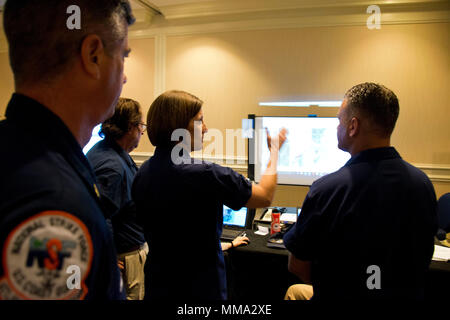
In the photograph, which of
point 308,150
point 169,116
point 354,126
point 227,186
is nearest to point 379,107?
point 354,126

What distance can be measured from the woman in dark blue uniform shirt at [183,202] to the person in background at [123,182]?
0.34m

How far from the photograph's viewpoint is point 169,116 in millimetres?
1252

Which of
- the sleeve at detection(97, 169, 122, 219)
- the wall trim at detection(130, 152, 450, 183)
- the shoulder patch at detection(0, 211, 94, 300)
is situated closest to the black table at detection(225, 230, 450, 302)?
the sleeve at detection(97, 169, 122, 219)

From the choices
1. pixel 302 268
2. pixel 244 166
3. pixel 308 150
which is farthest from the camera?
pixel 244 166

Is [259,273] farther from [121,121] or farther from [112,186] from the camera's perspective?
[121,121]

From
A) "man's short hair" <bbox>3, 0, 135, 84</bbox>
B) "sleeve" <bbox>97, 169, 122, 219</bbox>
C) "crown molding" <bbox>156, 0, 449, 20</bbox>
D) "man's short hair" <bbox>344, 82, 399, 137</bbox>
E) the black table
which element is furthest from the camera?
"crown molding" <bbox>156, 0, 449, 20</bbox>

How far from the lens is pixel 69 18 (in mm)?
508

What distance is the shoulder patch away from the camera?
1.22ft

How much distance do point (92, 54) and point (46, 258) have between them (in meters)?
0.35

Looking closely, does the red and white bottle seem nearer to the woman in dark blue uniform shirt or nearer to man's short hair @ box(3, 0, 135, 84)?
the woman in dark blue uniform shirt

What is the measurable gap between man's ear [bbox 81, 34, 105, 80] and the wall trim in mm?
2990

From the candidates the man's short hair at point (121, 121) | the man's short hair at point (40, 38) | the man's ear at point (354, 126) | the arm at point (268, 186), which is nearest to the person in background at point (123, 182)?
the man's short hair at point (121, 121)

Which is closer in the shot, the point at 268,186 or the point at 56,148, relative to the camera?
the point at 56,148

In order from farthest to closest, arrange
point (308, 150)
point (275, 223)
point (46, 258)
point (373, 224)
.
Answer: point (308, 150) → point (275, 223) → point (373, 224) → point (46, 258)
